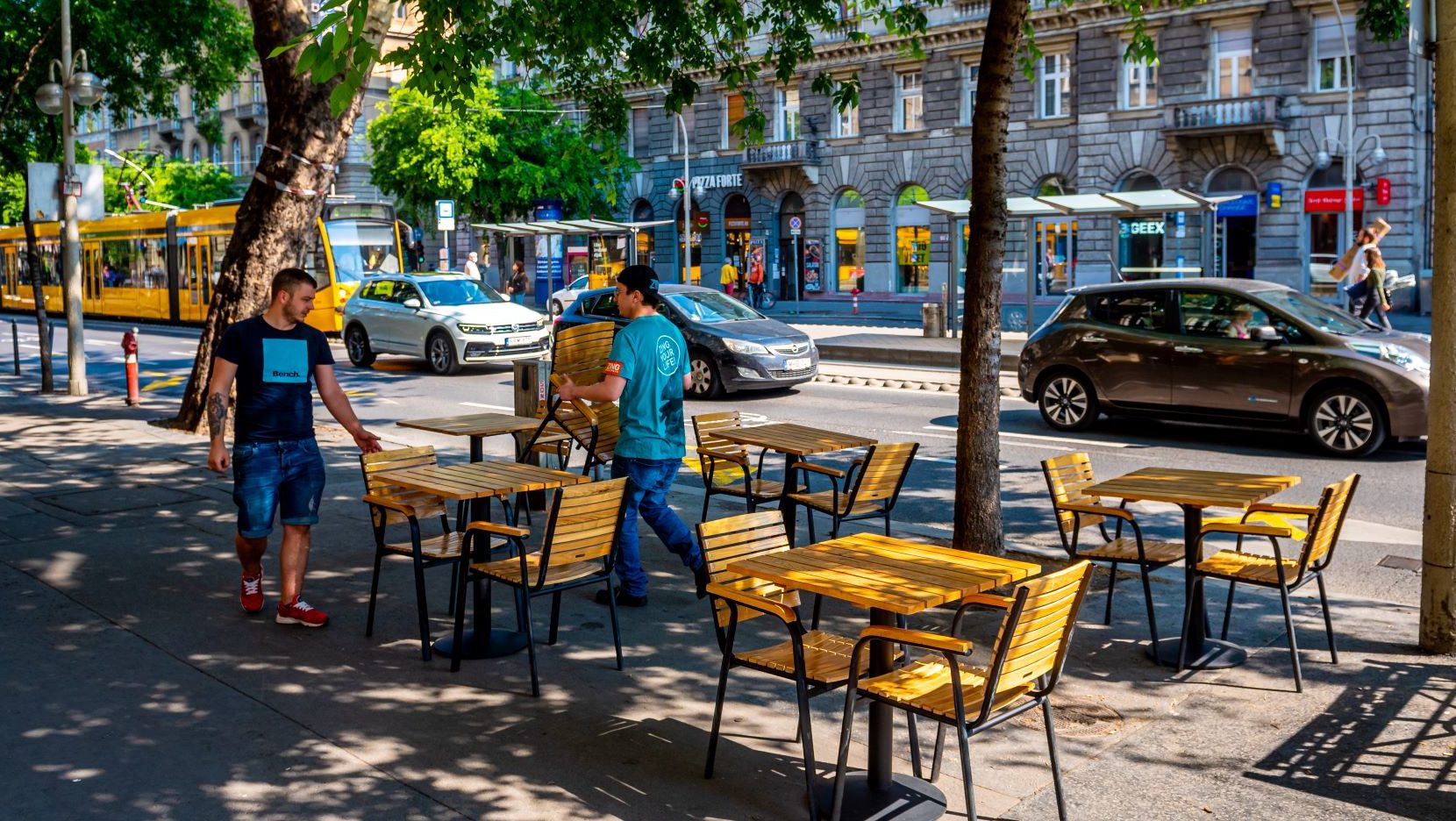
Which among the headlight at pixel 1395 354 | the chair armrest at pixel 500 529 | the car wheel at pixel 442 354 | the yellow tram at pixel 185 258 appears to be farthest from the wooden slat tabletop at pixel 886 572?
the yellow tram at pixel 185 258

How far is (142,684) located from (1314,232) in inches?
1359

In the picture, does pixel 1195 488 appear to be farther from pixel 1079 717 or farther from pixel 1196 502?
pixel 1079 717

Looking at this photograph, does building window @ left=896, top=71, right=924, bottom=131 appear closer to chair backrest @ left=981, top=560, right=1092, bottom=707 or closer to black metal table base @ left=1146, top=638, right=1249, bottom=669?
black metal table base @ left=1146, top=638, right=1249, bottom=669

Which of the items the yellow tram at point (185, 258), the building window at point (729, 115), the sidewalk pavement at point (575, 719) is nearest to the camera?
the sidewalk pavement at point (575, 719)

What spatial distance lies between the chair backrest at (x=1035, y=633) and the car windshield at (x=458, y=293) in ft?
59.1

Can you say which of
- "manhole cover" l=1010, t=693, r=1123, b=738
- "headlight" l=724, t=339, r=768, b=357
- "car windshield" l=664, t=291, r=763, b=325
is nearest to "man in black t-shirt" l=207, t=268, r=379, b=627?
"manhole cover" l=1010, t=693, r=1123, b=738

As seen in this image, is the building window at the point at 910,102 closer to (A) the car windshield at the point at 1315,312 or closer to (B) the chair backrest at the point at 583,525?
A: (A) the car windshield at the point at 1315,312

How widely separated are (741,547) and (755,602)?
881 mm

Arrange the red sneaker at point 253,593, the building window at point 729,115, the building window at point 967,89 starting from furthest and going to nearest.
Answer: the building window at point 729,115
the building window at point 967,89
the red sneaker at point 253,593

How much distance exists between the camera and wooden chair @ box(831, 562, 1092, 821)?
4172 mm

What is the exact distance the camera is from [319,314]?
1134 inches

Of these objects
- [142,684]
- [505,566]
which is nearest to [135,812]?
[142,684]

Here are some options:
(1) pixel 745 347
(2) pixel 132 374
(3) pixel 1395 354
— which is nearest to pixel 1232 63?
(1) pixel 745 347

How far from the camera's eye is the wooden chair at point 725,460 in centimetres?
855
